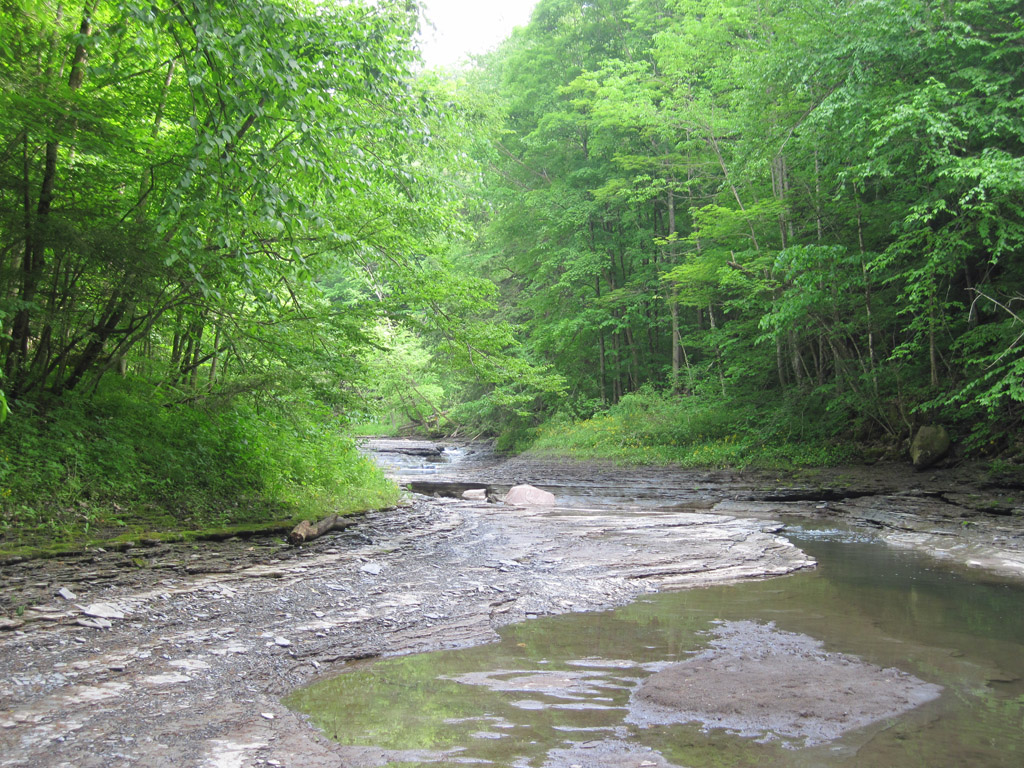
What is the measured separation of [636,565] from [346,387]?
4544 millimetres

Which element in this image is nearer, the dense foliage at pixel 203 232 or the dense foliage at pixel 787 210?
the dense foliage at pixel 203 232

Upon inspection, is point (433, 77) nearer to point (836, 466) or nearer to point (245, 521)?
point (245, 521)

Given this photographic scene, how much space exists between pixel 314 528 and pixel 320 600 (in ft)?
6.54

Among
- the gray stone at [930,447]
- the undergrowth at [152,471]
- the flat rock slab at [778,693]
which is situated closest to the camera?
the flat rock slab at [778,693]

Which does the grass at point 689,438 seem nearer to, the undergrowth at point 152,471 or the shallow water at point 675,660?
the shallow water at point 675,660

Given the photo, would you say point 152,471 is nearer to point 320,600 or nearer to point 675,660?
point 320,600

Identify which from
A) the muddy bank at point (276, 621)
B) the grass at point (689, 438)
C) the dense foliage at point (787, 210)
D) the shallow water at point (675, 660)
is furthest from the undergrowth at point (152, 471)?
the grass at point (689, 438)

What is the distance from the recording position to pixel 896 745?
2.74 metres

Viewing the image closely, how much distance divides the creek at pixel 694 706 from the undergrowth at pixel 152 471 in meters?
3.24

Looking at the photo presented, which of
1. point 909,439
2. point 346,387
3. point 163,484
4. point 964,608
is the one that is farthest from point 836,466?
point 163,484

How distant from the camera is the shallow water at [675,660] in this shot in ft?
8.88

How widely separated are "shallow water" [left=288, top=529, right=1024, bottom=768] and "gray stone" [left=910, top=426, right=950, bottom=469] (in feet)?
22.1

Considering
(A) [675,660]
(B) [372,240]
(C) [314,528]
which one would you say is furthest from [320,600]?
(B) [372,240]

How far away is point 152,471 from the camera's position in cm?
614
